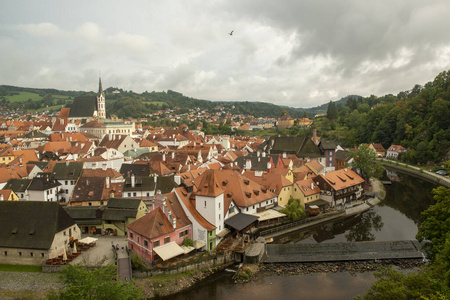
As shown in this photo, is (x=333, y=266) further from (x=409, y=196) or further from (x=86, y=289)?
(x=409, y=196)

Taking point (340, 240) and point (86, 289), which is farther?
point (340, 240)

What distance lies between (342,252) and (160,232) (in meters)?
17.0

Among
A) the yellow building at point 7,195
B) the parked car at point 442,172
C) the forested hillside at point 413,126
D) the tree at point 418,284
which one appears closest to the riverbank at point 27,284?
the yellow building at point 7,195

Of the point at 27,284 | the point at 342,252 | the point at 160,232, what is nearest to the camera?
the point at 27,284

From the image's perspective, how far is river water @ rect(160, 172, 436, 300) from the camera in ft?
78.2

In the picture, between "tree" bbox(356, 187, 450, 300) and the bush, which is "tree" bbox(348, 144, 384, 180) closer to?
"tree" bbox(356, 187, 450, 300)

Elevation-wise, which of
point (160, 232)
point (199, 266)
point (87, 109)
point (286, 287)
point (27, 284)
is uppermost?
point (87, 109)

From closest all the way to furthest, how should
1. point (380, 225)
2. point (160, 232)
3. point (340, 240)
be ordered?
point (160, 232) < point (340, 240) < point (380, 225)

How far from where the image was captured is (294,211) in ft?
122

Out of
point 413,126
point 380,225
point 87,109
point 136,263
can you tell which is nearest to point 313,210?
point 380,225

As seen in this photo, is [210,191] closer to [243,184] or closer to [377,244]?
[243,184]

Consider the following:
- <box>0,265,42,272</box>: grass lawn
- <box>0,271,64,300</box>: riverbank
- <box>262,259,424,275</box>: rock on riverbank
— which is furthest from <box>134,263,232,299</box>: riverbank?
<box>0,265,42,272</box>: grass lawn

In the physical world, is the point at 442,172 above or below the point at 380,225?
above

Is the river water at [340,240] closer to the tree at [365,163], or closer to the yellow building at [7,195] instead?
the tree at [365,163]
